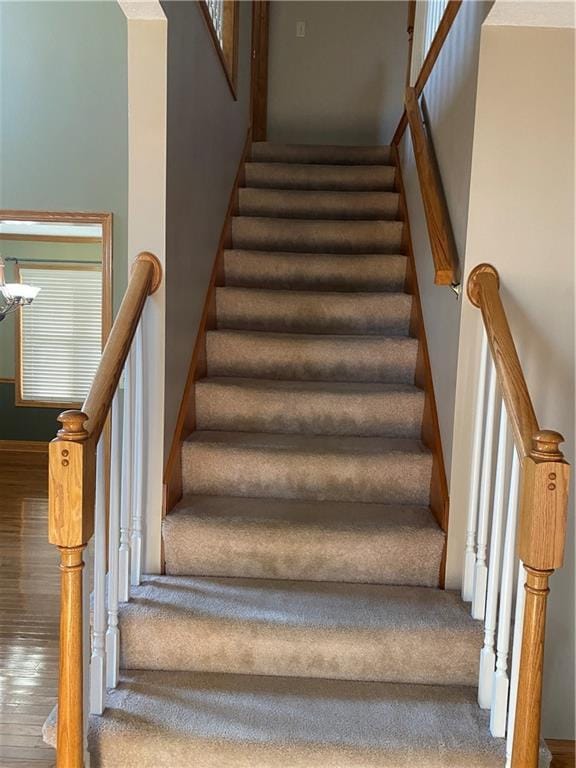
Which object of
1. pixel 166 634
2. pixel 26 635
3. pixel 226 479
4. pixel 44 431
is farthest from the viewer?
pixel 44 431

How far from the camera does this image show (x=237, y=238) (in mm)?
3566

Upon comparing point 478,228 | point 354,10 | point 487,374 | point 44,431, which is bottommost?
point 44,431

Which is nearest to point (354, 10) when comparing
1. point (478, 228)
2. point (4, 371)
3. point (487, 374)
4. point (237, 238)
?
point (237, 238)

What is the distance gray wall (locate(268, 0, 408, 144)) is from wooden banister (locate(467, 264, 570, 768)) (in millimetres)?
4112

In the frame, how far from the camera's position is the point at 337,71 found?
516cm

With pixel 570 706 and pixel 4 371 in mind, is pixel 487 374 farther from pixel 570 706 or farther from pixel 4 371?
pixel 4 371

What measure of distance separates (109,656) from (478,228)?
1.61 m

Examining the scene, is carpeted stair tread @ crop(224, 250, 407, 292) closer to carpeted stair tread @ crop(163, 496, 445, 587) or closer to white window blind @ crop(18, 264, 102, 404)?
carpeted stair tread @ crop(163, 496, 445, 587)

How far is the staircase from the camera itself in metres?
1.63

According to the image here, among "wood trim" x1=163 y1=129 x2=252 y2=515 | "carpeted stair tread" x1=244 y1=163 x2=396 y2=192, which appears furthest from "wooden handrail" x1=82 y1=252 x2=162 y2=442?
"carpeted stair tread" x1=244 y1=163 x2=396 y2=192

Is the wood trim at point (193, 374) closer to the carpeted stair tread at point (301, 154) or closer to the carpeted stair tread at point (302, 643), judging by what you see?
the carpeted stair tread at point (302, 643)

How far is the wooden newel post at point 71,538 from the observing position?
1.44m

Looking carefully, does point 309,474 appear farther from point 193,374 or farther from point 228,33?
point 228,33

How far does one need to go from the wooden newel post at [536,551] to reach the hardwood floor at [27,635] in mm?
717
